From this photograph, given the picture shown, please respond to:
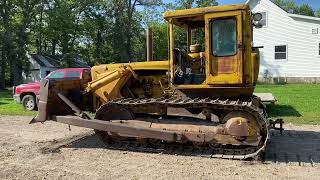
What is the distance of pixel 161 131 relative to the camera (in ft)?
28.9

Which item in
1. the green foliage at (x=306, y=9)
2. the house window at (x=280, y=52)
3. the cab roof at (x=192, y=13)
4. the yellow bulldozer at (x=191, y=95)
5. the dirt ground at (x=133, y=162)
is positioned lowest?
the dirt ground at (x=133, y=162)

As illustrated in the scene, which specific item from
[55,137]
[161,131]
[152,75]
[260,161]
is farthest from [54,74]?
[260,161]

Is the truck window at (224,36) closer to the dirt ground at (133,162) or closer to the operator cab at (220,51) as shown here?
the operator cab at (220,51)

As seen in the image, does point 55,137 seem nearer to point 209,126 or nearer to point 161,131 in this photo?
point 161,131

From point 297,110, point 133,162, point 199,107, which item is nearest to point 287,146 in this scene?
point 199,107

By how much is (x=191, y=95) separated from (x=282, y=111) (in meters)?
7.38

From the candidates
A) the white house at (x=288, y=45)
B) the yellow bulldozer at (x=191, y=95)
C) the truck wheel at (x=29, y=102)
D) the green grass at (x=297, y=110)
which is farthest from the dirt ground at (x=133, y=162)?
the white house at (x=288, y=45)

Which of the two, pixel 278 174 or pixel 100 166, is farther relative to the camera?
pixel 100 166

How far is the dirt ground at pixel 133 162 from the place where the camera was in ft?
24.2

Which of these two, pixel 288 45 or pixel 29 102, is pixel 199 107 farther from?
pixel 288 45

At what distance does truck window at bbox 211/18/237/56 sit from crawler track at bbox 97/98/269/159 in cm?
94

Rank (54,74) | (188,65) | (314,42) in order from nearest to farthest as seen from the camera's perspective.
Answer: (188,65) → (54,74) → (314,42)

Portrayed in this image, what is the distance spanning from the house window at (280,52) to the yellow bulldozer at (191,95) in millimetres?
25443

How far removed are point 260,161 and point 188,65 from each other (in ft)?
7.95
